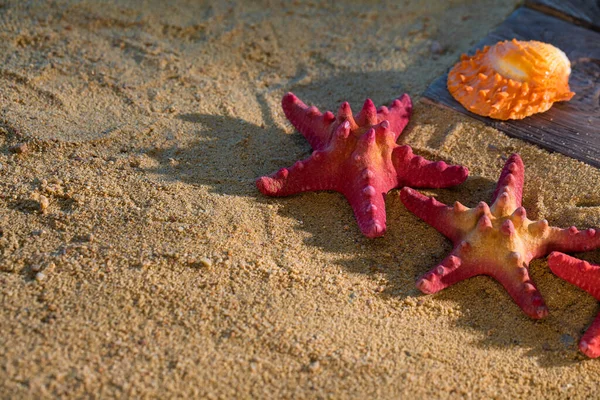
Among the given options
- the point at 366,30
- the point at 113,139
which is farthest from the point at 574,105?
the point at 113,139

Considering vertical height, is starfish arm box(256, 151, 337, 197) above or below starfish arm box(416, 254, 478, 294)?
above

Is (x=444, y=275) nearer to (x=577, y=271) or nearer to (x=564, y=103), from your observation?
(x=577, y=271)

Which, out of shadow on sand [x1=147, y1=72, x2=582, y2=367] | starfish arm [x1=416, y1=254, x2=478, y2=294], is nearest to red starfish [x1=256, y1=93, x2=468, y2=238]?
shadow on sand [x1=147, y1=72, x2=582, y2=367]

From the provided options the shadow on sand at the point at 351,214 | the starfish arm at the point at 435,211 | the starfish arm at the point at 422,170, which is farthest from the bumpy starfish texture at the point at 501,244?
the starfish arm at the point at 422,170

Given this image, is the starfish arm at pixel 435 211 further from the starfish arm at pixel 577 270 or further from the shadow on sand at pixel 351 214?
the starfish arm at pixel 577 270

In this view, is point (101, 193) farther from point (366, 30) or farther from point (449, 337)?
point (366, 30)

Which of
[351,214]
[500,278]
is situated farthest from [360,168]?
[500,278]

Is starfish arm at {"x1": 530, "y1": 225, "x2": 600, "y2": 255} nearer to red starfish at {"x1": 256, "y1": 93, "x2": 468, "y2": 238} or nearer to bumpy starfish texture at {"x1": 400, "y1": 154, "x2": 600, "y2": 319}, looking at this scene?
bumpy starfish texture at {"x1": 400, "y1": 154, "x2": 600, "y2": 319}
